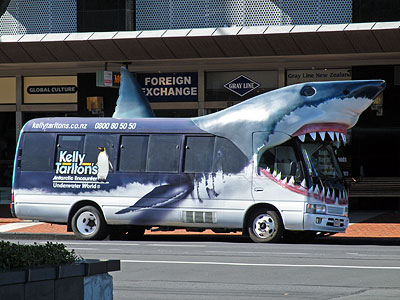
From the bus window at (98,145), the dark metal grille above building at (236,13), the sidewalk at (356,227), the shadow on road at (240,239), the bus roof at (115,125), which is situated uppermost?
the dark metal grille above building at (236,13)

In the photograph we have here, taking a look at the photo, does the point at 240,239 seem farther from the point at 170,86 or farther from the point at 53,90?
the point at 53,90

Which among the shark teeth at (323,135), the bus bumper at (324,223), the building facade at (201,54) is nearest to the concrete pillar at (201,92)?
the building facade at (201,54)

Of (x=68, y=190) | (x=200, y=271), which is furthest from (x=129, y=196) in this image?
(x=200, y=271)

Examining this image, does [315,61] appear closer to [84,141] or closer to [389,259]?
[84,141]

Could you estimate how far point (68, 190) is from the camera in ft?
64.6

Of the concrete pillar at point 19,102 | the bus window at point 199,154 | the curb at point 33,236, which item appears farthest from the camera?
the concrete pillar at point 19,102

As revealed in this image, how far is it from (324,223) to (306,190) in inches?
31.5

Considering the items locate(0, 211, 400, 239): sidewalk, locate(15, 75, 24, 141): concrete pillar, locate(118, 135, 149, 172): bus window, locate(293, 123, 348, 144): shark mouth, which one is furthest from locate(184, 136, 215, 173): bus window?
locate(15, 75, 24, 141): concrete pillar

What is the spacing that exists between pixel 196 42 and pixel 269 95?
232 inches

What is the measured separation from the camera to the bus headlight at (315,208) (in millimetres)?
18125

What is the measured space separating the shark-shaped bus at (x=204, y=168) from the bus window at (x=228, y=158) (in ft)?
0.07

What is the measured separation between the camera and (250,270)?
13320 mm

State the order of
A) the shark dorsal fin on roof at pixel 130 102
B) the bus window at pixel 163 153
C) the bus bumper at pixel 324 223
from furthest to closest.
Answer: the shark dorsal fin on roof at pixel 130 102, the bus window at pixel 163 153, the bus bumper at pixel 324 223

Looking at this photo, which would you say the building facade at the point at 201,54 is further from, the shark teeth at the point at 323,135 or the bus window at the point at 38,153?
the bus window at the point at 38,153
